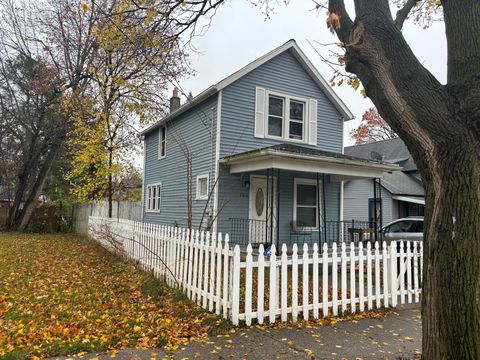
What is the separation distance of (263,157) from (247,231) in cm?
341

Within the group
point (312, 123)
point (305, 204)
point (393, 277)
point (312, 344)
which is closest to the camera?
point (312, 344)

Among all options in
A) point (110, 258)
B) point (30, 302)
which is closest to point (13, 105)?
point (110, 258)

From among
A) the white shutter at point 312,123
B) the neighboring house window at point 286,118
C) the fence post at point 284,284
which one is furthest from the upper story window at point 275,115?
the fence post at point 284,284

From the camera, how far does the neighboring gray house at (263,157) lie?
11.9m

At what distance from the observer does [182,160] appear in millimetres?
14586

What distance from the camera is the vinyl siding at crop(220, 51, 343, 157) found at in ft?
40.9

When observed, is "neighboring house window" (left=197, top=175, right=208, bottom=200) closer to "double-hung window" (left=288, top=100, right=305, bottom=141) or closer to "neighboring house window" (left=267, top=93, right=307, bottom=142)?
"neighboring house window" (left=267, top=93, right=307, bottom=142)

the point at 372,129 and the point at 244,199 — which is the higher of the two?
the point at 372,129

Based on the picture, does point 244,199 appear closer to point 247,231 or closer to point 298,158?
point 247,231

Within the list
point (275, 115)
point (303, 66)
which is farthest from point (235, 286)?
point (303, 66)

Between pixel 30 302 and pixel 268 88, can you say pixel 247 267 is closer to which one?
pixel 30 302

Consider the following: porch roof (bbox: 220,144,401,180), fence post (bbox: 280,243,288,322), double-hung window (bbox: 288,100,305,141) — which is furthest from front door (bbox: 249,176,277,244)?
fence post (bbox: 280,243,288,322)

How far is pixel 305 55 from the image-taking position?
14.0 m

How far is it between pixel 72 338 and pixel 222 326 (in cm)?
191
